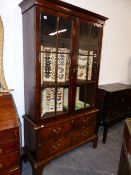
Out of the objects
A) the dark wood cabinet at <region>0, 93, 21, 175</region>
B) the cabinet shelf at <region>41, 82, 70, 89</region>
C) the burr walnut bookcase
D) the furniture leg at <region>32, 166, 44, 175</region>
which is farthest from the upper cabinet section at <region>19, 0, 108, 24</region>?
the furniture leg at <region>32, 166, 44, 175</region>

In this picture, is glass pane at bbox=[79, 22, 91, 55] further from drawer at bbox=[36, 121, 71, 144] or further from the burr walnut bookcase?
drawer at bbox=[36, 121, 71, 144]

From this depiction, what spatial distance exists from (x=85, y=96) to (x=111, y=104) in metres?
0.56

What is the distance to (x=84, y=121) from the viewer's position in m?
1.97

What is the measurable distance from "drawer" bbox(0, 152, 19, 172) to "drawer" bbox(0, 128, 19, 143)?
0.17 metres

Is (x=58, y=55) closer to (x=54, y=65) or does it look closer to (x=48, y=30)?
(x=54, y=65)

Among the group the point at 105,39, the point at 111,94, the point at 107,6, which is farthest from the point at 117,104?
the point at 107,6

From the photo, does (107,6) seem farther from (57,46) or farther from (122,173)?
(122,173)

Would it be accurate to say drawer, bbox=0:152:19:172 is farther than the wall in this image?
No

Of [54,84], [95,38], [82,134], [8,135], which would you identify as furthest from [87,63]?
[8,135]

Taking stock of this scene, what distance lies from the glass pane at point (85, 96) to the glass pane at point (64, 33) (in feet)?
1.84

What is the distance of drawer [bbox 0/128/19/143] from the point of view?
4.08 feet

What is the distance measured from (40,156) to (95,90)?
1.06m

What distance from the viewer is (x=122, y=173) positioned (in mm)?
1229

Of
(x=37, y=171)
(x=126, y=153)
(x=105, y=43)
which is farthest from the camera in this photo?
(x=105, y=43)
